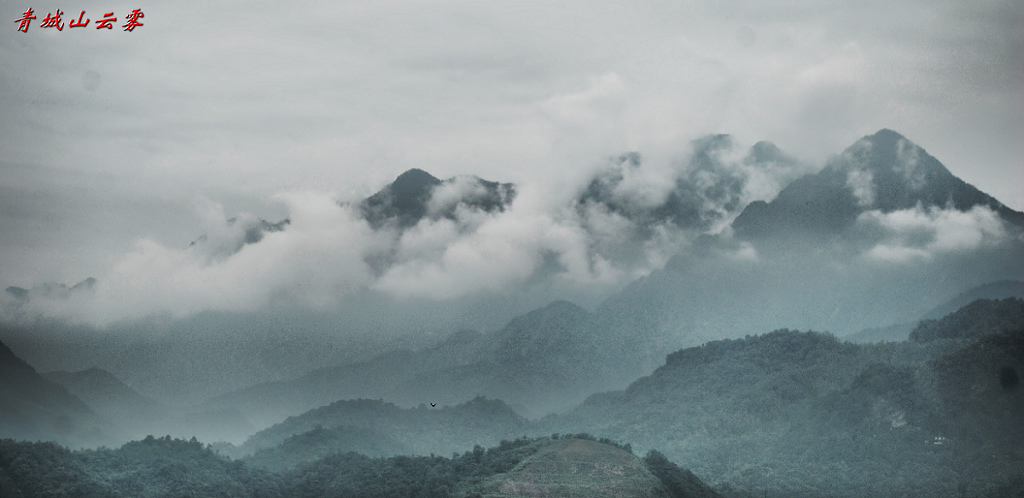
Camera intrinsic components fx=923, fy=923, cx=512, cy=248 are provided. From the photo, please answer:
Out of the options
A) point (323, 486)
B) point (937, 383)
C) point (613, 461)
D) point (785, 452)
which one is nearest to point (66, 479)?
point (323, 486)

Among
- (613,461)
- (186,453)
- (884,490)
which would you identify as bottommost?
(884,490)

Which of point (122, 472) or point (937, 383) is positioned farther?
point (937, 383)

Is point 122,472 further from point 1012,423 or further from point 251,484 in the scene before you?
point 1012,423

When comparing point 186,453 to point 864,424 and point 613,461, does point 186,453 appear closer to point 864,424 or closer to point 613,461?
point 613,461

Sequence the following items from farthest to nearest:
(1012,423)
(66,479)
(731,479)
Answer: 1. (731,479)
2. (1012,423)
3. (66,479)

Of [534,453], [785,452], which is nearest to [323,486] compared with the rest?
[534,453]

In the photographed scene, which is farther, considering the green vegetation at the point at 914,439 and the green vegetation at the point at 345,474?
the green vegetation at the point at 914,439

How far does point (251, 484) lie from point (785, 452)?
108 m

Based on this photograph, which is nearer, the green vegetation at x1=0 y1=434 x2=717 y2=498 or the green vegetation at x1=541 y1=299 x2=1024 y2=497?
the green vegetation at x1=0 y1=434 x2=717 y2=498

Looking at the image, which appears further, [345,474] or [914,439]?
[914,439]

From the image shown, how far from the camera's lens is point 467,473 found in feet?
545

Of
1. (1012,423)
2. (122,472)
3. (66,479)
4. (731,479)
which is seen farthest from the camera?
(731,479)

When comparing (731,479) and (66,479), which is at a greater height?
(66,479)

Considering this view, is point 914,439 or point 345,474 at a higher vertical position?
point 345,474
